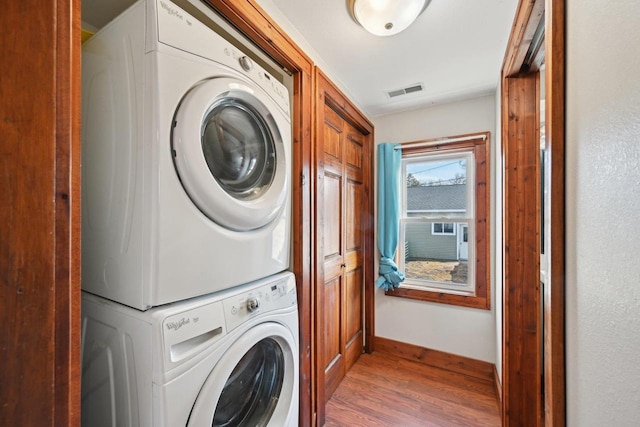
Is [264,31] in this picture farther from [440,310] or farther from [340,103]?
[440,310]

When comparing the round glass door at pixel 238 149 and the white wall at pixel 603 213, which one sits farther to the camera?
the round glass door at pixel 238 149

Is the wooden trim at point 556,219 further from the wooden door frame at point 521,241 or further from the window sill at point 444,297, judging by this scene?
the window sill at point 444,297

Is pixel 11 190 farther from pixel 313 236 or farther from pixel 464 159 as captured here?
pixel 464 159

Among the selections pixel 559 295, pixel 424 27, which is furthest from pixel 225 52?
pixel 559 295

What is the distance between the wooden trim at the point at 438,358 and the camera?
2.02 metres

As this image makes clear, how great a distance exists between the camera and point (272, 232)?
99 centimetres

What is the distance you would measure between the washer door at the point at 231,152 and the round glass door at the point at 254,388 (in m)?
0.50

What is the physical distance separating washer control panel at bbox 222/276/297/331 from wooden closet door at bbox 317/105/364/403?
0.52 metres

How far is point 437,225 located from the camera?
234 centimetres

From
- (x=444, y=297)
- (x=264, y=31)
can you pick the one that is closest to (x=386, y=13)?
(x=264, y=31)

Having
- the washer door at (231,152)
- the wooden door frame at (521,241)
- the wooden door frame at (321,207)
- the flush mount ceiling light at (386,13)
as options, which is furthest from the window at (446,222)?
the washer door at (231,152)

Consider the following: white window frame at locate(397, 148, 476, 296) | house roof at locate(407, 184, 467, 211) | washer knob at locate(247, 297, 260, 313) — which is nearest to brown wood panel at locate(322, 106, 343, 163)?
white window frame at locate(397, 148, 476, 296)

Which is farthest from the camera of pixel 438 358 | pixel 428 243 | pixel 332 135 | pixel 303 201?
pixel 428 243

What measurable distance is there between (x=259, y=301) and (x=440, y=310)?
76.3 inches
